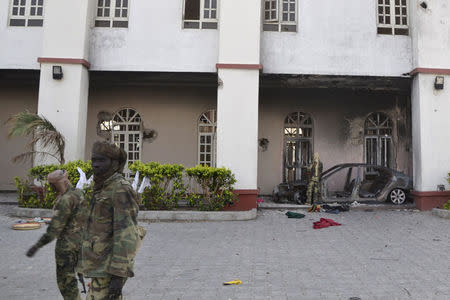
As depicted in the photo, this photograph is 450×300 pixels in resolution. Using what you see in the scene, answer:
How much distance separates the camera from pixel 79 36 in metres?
9.58

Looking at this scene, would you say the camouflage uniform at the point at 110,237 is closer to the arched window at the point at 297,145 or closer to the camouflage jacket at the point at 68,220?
the camouflage jacket at the point at 68,220

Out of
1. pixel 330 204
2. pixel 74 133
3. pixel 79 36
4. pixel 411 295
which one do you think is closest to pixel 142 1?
pixel 79 36

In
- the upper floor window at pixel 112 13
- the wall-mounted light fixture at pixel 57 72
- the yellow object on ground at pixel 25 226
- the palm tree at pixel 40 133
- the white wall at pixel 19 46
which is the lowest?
the yellow object on ground at pixel 25 226

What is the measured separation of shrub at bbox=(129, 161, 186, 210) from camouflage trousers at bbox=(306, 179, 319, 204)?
3952 millimetres

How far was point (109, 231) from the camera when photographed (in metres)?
2.53

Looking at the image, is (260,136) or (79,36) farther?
(260,136)

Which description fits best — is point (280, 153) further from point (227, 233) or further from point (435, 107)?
point (227, 233)

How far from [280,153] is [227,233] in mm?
6288

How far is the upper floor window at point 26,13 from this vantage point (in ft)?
33.7

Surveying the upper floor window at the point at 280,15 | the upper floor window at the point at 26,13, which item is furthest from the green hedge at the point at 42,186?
the upper floor window at the point at 280,15

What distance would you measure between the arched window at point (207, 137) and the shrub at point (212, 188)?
3889 mm

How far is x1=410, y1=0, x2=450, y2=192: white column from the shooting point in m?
9.78

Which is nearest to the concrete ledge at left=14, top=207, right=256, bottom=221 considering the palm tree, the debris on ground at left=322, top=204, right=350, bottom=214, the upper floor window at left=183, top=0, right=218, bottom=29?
the palm tree

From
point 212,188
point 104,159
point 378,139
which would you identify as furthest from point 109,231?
point 378,139
